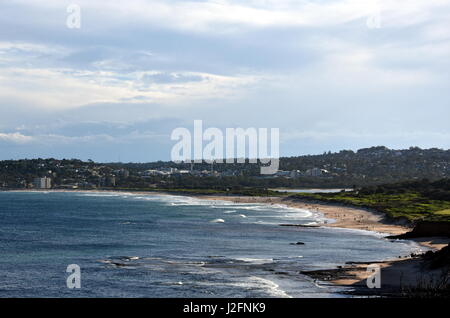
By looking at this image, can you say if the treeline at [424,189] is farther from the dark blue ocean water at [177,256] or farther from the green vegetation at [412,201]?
the dark blue ocean water at [177,256]

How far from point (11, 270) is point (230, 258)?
61.8 ft

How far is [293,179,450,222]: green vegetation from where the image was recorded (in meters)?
94.7

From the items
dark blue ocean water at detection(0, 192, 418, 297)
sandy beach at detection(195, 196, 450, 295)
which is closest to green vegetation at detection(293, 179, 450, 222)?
sandy beach at detection(195, 196, 450, 295)

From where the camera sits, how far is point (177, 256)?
185ft

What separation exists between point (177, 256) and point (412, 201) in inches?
3112

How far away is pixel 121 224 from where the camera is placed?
99375 mm

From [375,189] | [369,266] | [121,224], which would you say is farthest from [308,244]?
[375,189]

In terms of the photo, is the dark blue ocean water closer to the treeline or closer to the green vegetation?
the green vegetation

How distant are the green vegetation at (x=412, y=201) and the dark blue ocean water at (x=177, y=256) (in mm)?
17545

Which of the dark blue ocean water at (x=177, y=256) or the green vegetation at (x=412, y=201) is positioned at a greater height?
the green vegetation at (x=412, y=201)

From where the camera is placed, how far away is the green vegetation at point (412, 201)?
94.7 meters

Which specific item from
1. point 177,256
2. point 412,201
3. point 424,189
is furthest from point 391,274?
point 424,189

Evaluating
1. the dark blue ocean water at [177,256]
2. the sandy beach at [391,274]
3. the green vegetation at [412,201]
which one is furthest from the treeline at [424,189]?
the sandy beach at [391,274]
